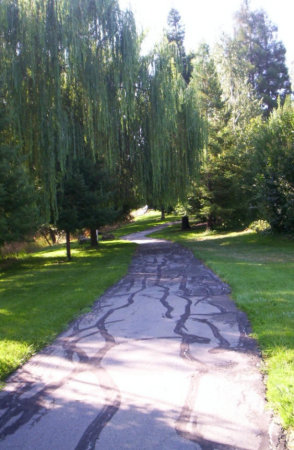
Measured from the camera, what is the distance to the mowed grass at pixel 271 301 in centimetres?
317

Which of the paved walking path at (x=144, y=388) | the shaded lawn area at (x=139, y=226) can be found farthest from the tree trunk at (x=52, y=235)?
the paved walking path at (x=144, y=388)

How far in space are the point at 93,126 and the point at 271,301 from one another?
27.3ft

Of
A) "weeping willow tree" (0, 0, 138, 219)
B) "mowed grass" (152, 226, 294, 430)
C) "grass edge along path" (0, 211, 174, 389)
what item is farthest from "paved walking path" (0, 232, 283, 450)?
"weeping willow tree" (0, 0, 138, 219)

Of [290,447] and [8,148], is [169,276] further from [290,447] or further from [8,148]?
[290,447]

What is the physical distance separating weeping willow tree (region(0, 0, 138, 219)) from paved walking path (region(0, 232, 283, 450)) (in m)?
6.88

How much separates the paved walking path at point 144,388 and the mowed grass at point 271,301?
0.16 m

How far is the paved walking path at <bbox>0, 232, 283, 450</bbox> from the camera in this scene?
2689 mm

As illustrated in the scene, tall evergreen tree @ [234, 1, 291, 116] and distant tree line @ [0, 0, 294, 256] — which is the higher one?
tall evergreen tree @ [234, 1, 291, 116]

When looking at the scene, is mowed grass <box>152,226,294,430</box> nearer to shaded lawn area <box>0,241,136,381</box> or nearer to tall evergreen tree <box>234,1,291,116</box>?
shaded lawn area <box>0,241,136,381</box>

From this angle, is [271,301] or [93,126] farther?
[93,126]

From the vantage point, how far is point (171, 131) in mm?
14148

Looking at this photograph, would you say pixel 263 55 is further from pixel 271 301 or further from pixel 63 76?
pixel 271 301

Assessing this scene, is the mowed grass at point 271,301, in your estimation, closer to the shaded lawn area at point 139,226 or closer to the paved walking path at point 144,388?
the paved walking path at point 144,388

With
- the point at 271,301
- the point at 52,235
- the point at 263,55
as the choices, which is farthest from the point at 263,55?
the point at 271,301
